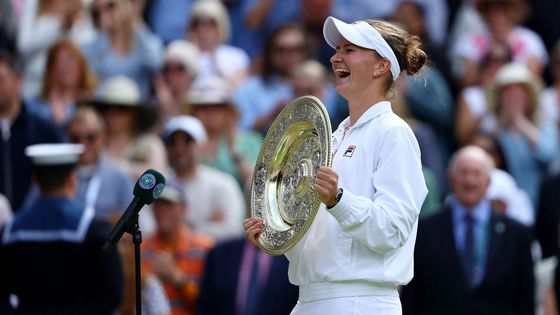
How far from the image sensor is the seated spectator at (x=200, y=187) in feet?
38.9

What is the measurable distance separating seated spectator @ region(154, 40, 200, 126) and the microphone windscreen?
22.0 ft

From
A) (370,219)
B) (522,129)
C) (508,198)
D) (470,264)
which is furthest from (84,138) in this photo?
(370,219)

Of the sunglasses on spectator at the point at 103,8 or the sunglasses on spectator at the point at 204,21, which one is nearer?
the sunglasses on spectator at the point at 103,8

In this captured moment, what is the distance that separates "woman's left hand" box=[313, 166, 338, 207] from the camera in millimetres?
6191

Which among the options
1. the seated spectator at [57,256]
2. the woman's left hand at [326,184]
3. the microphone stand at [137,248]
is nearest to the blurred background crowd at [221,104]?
the seated spectator at [57,256]

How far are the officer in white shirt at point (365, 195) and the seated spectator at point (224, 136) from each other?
5727 millimetres

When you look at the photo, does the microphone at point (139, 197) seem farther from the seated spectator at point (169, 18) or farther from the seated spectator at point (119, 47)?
the seated spectator at point (169, 18)

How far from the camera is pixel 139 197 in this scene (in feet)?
21.6

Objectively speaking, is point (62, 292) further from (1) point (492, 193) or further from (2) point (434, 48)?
(2) point (434, 48)

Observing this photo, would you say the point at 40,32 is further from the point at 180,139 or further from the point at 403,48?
the point at 403,48

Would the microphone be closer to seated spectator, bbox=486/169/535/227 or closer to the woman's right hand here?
the woman's right hand

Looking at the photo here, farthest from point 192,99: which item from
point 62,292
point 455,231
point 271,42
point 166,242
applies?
point 62,292

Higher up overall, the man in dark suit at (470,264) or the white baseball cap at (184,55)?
the white baseball cap at (184,55)

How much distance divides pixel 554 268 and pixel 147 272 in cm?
299
